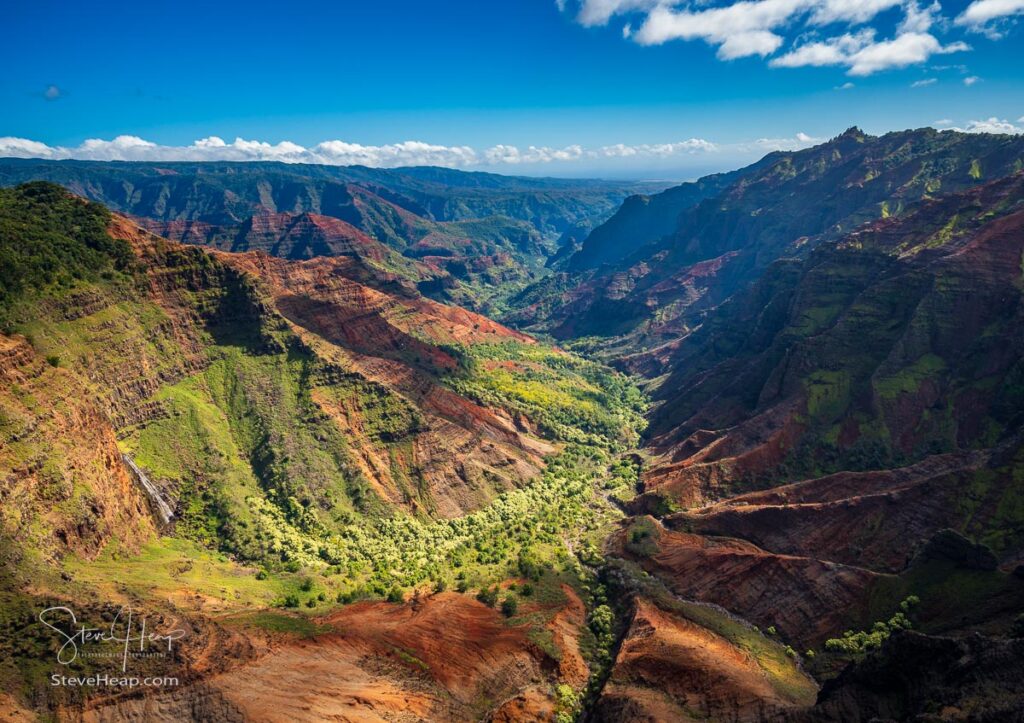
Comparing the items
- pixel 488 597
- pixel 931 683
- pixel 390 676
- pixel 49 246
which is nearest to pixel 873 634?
pixel 931 683

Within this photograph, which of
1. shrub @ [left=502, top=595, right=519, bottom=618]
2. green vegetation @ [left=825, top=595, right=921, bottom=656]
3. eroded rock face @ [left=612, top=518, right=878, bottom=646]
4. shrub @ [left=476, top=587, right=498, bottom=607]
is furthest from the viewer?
shrub @ [left=476, top=587, right=498, bottom=607]

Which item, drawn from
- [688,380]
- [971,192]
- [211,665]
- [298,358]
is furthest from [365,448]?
[971,192]

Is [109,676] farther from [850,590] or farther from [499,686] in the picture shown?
[850,590]

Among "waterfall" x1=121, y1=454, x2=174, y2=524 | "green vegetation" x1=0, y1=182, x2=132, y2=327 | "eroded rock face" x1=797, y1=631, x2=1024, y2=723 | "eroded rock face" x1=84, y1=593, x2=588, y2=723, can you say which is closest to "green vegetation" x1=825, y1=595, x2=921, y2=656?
"eroded rock face" x1=797, y1=631, x2=1024, y2=723

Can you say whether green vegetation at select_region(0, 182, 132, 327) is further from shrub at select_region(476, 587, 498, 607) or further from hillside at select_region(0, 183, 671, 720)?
shrub at select_region(476, 587, 498, 607)
